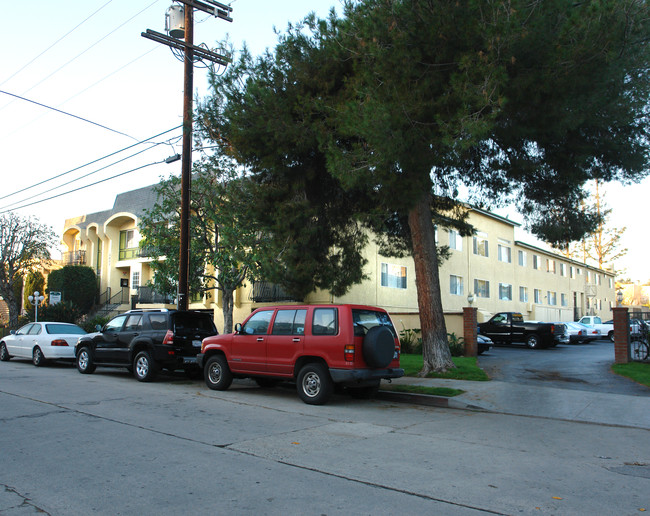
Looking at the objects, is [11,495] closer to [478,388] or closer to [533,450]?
[533,450]

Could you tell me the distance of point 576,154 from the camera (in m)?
13.6

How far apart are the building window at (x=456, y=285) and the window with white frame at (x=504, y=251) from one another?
20.8ft

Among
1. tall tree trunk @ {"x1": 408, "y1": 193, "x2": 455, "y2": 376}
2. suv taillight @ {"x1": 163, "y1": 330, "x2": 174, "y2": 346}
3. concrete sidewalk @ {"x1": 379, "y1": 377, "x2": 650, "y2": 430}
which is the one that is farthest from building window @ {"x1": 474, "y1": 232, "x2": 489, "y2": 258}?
suv taillight @ {"x1": 163, "y1": 330, "x2": 174, "y2": 346}

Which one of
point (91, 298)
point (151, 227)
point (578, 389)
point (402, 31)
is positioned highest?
point (402, 31)

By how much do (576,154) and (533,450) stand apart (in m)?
8.68

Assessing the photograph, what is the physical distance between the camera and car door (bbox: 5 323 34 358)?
19.3 metres

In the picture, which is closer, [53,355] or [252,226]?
[252,226]

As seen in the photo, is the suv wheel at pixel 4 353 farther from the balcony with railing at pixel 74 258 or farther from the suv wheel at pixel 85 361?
the balcony with railing at pixel 74 258

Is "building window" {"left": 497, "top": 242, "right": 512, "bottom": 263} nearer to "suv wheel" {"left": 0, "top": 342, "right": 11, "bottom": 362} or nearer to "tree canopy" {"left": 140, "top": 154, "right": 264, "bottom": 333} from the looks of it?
"tree canopy" {"left": 140, "top": 154, "right": 264, "bottom": 333}

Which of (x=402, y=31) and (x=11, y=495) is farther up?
(x=402, y=31)

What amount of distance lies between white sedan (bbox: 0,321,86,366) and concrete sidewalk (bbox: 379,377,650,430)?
11.3m

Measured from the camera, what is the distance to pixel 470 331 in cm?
2108

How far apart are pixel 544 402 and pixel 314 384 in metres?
4.60

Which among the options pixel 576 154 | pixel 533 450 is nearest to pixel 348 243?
pixel 576 154
